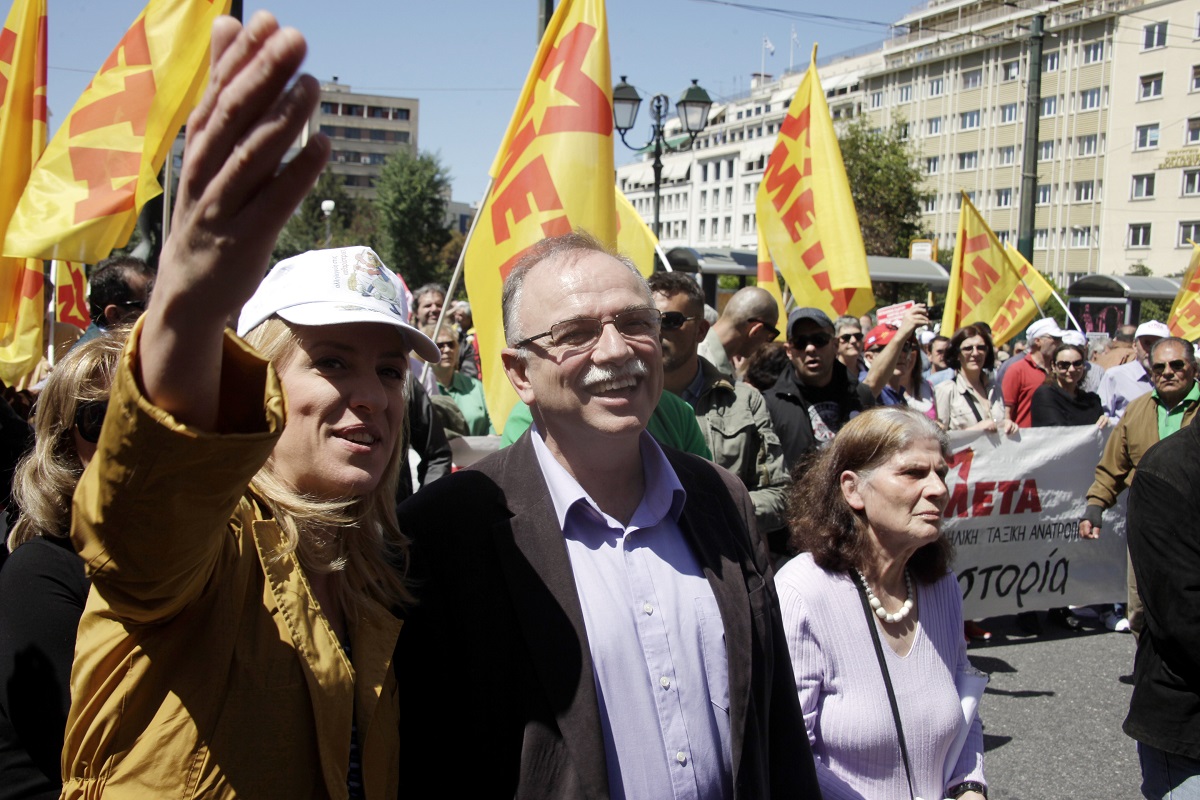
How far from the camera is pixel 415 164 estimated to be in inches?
2238

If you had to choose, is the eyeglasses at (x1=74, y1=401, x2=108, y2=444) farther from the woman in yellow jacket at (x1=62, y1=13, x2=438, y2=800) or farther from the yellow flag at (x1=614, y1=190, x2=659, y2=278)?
the yellow flag at (x1=614, y1=190, x2=659, y2=278)

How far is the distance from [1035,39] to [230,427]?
1535 cm

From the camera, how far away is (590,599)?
1913 mm

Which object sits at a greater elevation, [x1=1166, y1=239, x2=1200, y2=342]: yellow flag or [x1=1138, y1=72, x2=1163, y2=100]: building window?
[x1=1138, y1=72, x2=1163, y2=100]: building window

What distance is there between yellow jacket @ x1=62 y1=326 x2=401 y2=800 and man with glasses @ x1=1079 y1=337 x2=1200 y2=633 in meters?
5.78

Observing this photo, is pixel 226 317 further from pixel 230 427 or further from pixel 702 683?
pixel 702 683

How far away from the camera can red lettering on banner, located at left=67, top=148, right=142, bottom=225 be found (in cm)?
469

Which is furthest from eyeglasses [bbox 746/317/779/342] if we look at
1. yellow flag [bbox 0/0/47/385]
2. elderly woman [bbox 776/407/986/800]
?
yellow flag [bbox 0/0/47/385]

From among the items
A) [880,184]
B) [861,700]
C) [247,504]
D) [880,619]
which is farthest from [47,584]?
[880,184]

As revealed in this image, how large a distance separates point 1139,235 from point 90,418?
207 feet

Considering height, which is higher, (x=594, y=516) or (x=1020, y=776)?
(x=594, y=516)

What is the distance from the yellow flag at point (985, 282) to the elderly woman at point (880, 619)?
7.02m

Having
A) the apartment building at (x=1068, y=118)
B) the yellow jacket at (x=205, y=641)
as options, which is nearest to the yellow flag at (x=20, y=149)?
the yellow jacket at (x=205, y=641)

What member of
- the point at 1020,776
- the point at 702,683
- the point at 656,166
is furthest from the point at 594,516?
the point at 656,166
